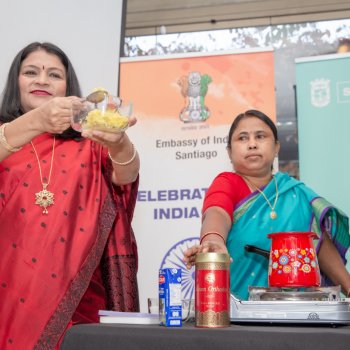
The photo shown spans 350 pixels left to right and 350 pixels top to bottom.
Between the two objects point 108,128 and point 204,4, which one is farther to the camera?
point 204,4

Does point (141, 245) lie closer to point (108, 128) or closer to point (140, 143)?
point (140, 143)

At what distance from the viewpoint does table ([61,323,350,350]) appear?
949 millimetres

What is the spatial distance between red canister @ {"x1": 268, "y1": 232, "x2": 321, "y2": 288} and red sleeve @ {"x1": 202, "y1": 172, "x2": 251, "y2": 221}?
0.63 metres

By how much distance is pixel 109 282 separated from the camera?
1.91m

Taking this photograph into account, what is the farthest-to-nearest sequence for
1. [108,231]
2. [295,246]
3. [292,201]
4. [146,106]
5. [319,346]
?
[146,106]
[292,201]
[108,231]
[295,246]
[319,346]

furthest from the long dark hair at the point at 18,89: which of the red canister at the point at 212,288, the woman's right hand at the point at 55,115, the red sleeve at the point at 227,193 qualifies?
the red canister at the point at 212,288

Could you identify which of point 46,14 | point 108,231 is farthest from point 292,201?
point 46,14

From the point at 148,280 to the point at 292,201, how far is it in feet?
3.75

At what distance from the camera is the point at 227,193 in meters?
2.08

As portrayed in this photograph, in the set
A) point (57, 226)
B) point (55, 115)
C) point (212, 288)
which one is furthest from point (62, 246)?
point (212, 288)

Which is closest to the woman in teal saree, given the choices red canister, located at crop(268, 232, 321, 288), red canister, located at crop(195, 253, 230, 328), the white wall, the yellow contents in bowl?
red canister, located at crop(268, 232, 321, 288)

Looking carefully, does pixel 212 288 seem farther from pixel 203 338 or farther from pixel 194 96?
pixel 194 96

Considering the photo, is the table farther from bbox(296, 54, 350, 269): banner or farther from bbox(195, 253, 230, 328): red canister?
bbox(296, 54, 350, 269): banner

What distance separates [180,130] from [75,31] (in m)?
0.89
